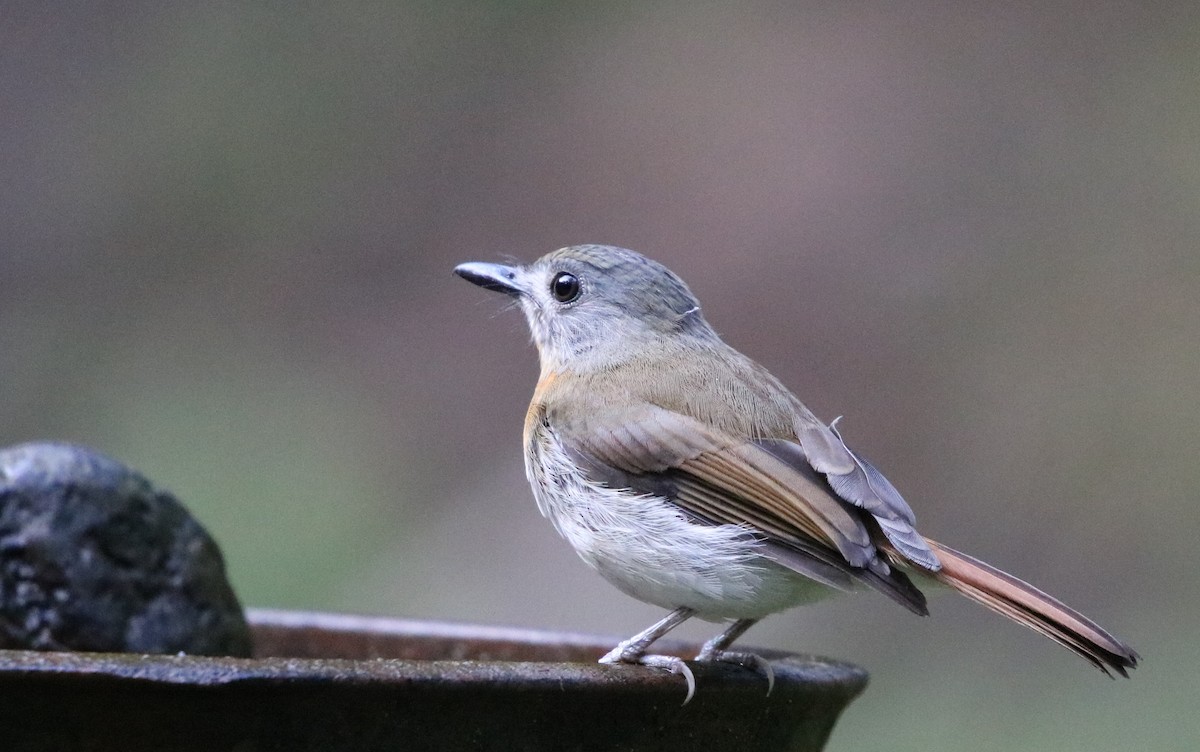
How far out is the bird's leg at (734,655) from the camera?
113 inches

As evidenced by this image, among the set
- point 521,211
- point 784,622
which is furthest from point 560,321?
point 521,211

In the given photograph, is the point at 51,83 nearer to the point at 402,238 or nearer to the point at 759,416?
the point at 402,238

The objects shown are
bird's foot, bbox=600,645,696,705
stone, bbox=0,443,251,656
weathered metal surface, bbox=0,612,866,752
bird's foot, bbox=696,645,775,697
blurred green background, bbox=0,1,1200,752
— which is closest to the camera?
weathered metal surface, bbox=0,612,866,752

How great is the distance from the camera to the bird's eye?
4.56 metres

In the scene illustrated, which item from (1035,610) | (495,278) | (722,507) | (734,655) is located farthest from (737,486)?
(495,278)

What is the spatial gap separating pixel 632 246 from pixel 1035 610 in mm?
9534

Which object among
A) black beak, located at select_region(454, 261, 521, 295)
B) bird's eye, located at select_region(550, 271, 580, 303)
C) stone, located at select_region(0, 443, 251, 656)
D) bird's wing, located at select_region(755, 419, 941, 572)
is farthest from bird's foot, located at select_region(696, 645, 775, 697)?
black beak, located at select_region(454, 261, 521, 295)

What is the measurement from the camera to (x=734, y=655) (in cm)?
318

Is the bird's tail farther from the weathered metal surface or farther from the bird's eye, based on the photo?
the bird's eye

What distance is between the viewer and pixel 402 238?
13.5m

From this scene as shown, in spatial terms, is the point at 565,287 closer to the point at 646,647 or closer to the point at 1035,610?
the point at 646,647

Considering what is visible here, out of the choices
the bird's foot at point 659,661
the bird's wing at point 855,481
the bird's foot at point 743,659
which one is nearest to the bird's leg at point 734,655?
the bird's foot at point 743,659

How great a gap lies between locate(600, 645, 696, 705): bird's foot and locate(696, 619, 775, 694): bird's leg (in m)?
0.14

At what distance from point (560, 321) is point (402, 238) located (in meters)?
9.24
